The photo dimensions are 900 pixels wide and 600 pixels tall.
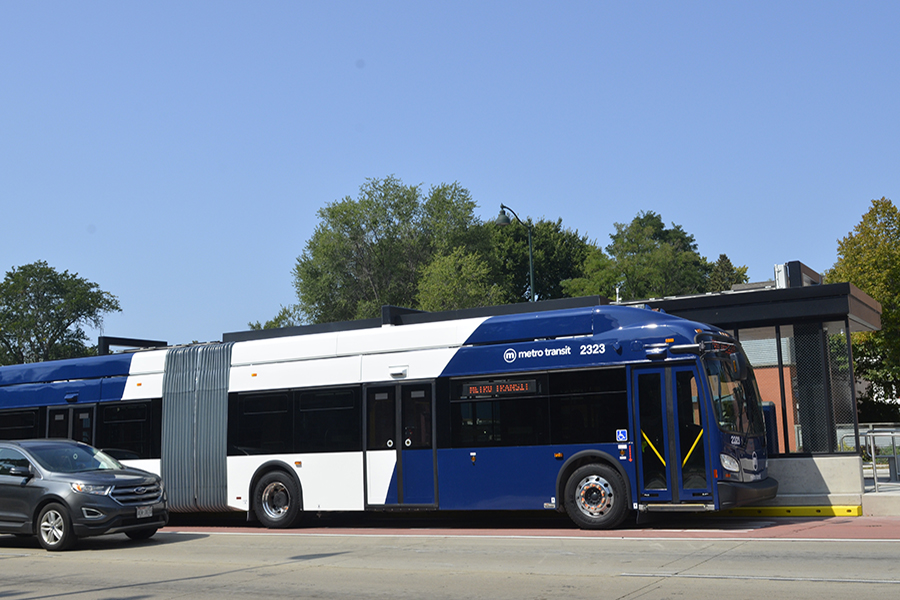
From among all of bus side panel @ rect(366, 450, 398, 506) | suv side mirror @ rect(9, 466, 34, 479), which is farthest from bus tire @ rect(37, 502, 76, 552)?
bus side panel @ rect(366, 450, 398, 506)

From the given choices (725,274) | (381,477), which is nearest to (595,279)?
(725,274)

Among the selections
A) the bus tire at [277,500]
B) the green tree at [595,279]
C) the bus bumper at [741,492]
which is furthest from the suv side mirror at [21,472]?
the green tree at [595,279]

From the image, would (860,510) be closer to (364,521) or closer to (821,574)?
(821,574)

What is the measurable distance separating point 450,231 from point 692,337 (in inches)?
1934

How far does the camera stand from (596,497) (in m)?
→ 14.0

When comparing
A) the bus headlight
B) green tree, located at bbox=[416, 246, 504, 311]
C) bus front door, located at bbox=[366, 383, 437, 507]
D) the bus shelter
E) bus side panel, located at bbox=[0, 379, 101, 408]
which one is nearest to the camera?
the bus headlight

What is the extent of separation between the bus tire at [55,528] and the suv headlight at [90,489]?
35 centimetres

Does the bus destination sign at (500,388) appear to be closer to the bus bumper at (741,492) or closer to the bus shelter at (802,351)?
the bus bumper at (741,492)

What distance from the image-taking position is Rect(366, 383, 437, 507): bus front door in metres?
15.5

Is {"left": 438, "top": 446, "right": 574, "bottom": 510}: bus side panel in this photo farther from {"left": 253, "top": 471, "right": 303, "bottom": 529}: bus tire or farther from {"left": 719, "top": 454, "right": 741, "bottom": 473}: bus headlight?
{"left": 253, "top": 471, "right": 303, "bottom": 529}: bus tire

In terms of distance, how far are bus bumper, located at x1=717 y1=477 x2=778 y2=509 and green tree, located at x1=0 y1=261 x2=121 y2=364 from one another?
3145 inches

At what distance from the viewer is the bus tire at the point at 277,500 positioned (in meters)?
16.8

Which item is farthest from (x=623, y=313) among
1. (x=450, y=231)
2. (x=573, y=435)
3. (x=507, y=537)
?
(x=450, y=231)

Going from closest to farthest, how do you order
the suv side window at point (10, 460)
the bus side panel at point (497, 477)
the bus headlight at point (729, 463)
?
the bus headlight at point (729, 463), the bus side panel at point (497, 477), the suv side window at point (10, 460)
